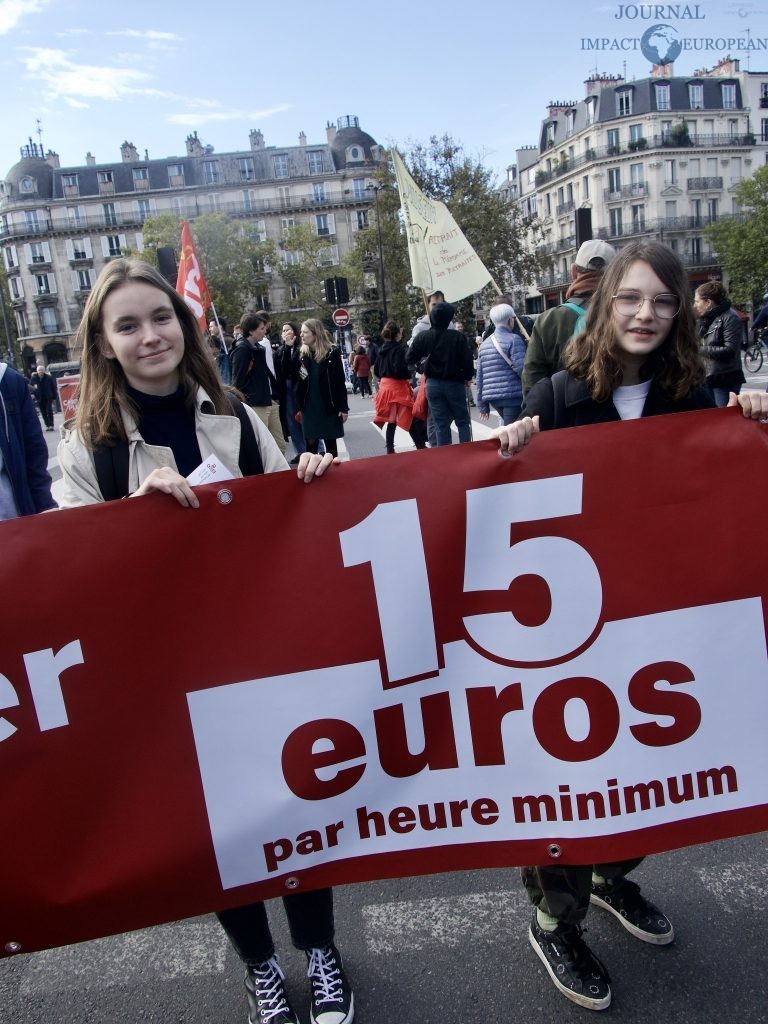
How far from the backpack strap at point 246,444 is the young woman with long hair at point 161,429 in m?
0.04

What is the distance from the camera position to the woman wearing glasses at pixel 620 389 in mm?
2059

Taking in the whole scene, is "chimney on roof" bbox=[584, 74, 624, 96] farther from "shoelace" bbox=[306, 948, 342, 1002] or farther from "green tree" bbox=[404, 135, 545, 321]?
"shoelace" bbox=[306, 948, 342, 1002]

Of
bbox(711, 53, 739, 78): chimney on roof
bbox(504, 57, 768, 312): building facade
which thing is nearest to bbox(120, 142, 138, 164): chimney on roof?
bbox(504, 57, 768, 312): building facade

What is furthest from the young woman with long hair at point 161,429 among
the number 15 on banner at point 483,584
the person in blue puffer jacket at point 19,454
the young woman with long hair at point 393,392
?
the young woman with long hair at point 393,392

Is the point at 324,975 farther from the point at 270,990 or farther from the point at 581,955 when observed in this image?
the point at 581,955

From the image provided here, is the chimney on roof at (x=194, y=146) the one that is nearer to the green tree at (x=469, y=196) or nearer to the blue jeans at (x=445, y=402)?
the green tree at (x=469, y=196)

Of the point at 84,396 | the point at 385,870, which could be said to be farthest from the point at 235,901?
the point at 84,396

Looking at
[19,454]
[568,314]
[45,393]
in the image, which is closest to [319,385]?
[568,314]

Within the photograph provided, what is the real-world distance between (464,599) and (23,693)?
103 cm

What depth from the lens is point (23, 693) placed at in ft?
5.96

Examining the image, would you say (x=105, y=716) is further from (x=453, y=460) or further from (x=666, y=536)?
(x=666, y=536)

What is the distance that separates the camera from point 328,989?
2.03m

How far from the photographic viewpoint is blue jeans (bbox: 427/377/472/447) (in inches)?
342

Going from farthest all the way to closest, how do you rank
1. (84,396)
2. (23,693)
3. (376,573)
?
(84,396)
(376,573)
(23,693)
